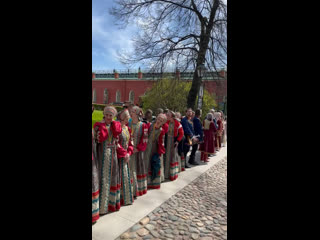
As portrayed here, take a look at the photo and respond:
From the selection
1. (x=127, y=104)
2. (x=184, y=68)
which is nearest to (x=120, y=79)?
(x=184, y=68)

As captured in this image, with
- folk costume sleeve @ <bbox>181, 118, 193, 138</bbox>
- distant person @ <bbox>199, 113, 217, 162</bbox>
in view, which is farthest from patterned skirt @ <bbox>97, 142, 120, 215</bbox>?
distant person @ <bbox>199, 113, 217, 162</bbox>

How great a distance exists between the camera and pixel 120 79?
129 feet

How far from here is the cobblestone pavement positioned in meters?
3.17

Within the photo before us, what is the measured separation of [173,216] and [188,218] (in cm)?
29

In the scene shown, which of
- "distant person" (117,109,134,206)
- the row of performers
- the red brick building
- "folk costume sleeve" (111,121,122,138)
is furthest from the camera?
the red brick building

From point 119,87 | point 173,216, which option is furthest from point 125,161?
point 119,87

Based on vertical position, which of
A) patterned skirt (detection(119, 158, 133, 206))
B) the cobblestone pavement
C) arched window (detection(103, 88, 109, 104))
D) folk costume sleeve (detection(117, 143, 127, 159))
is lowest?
the cobblestone pavement

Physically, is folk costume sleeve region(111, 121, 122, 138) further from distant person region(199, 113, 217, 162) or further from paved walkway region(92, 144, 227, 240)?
distant person region(199, 113, 217, 162)

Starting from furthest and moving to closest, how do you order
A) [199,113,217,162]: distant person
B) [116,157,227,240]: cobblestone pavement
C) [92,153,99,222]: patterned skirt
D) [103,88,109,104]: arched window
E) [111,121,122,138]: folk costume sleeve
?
[103,88,109,104]: arched window → [199,113,217,162]: distant person → [111,121,122,138]: folk costume sleeve → [116,157,227,240]: cobblestone pavement → [92,153,99,222]: patterned skirt

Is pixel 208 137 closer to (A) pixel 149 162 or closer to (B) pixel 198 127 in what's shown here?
(B) pixel 198 127

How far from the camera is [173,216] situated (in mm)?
3709

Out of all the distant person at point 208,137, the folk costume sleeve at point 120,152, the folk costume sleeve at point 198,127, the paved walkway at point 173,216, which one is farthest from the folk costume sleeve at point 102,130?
the distant person at point 208,137

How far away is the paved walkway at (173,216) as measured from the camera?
3.15m
